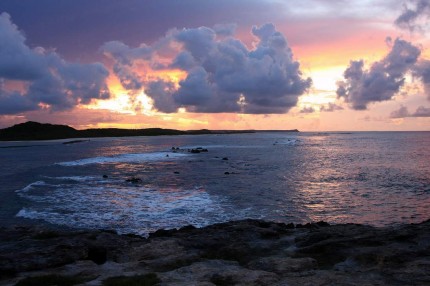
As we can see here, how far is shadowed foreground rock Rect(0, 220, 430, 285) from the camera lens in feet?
44.9

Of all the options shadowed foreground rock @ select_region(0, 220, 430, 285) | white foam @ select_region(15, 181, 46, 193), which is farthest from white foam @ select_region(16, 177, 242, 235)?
shadowed foreground rock @ select_region(0, 220, 430, 285)

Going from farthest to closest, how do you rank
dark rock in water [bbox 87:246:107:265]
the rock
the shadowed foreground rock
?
dark rock in water [bbox 87:246:107:265]
the rock
the shadowed foreground rock

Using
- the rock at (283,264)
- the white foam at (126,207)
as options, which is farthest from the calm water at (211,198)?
the rock at (283,264)

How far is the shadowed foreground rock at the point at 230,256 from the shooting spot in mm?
13688

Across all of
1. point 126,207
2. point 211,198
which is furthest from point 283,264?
point 211,198

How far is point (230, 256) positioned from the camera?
17.7 meters

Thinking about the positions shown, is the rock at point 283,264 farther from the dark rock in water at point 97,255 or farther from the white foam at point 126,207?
the white foam at point 126,207

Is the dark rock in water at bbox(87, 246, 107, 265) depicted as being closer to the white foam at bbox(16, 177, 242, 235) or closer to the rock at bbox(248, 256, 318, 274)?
the rock at bbox(248, 256, 318, 274)

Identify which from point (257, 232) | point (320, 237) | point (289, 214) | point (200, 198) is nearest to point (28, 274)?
point (257, 232)

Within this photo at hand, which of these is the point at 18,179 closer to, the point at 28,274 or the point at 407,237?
the point at 28,274

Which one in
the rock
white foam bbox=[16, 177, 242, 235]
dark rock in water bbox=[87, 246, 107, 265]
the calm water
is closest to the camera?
the rock

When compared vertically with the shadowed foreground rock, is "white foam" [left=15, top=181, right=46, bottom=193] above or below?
below

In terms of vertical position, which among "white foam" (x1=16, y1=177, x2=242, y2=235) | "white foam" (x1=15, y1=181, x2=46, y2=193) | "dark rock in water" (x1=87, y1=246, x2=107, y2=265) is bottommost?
"white foam" (x1=16, y1=177, x2=242, y2=235)

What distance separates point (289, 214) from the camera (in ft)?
107
